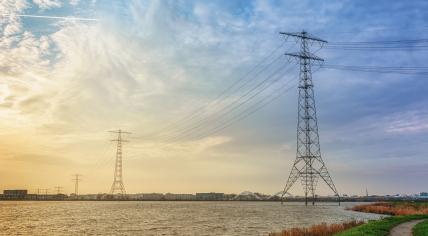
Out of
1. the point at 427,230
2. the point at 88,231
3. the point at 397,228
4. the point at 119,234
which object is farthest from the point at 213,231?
the point at 427,230

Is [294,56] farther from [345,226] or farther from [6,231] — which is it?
[6,231]

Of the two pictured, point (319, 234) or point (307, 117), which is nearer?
point (319, 234)

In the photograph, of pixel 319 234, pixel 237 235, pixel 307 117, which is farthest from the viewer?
pixel 307 117

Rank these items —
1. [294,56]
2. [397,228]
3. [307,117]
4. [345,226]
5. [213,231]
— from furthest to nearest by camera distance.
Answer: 1. [307,117]
2. [294,56]
3. [213,231]
4. [345,226]
5. [397,228]

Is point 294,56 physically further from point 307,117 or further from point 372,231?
point 372,231

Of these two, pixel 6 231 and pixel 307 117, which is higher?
pixel 307 117

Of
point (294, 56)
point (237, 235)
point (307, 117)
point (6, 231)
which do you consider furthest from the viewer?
point (307, 117)

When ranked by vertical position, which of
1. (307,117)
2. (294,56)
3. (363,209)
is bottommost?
(363,209)

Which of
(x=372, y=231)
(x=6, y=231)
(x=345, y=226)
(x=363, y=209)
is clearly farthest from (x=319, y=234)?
(x=363, y=209)

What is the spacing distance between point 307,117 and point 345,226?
72037 millimetres

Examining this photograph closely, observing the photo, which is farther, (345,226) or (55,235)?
(55,235)

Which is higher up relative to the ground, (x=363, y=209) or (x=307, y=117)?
(x=307, y=117)

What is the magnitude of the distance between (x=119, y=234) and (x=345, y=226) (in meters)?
31.7

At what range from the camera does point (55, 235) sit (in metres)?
66.4
